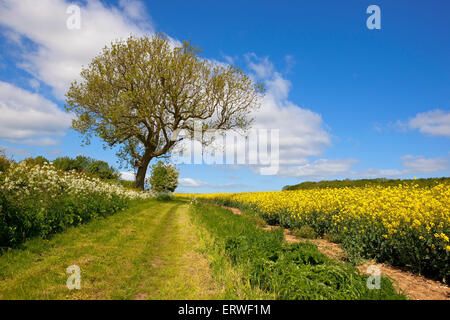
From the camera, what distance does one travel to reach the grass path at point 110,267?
509 centimetres

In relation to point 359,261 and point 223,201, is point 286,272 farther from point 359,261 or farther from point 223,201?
point 223,201

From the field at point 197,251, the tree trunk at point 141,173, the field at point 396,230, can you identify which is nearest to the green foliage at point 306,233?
the field at point 197,251

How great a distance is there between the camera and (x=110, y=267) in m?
6.54

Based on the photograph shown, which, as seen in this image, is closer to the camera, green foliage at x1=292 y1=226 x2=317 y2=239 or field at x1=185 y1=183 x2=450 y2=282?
field at x1=185 y1=183 x2=450 y2=282

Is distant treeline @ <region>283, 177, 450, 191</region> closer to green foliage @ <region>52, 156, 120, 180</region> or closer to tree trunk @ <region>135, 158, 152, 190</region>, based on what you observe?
tree trunk @ <region>135, 158, 152, 190</region>

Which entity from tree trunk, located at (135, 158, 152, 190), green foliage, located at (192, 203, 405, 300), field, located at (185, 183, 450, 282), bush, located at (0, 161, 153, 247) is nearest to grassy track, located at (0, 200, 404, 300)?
green foliage, located at (192, 203, 405, 300)

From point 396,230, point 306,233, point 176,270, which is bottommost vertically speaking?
point 176,270

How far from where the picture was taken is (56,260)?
265 inches

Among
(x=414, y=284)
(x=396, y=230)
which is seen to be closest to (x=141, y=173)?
(x=396, y=230)

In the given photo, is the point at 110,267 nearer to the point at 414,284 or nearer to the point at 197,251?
the point at 197,251

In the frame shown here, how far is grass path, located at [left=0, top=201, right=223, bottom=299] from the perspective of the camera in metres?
5.09

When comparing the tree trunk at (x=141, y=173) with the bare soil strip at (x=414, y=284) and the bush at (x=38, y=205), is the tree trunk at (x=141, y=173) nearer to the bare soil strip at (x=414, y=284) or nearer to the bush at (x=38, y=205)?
the bush at (x=38, y=205)

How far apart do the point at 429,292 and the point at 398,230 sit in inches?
80.8
